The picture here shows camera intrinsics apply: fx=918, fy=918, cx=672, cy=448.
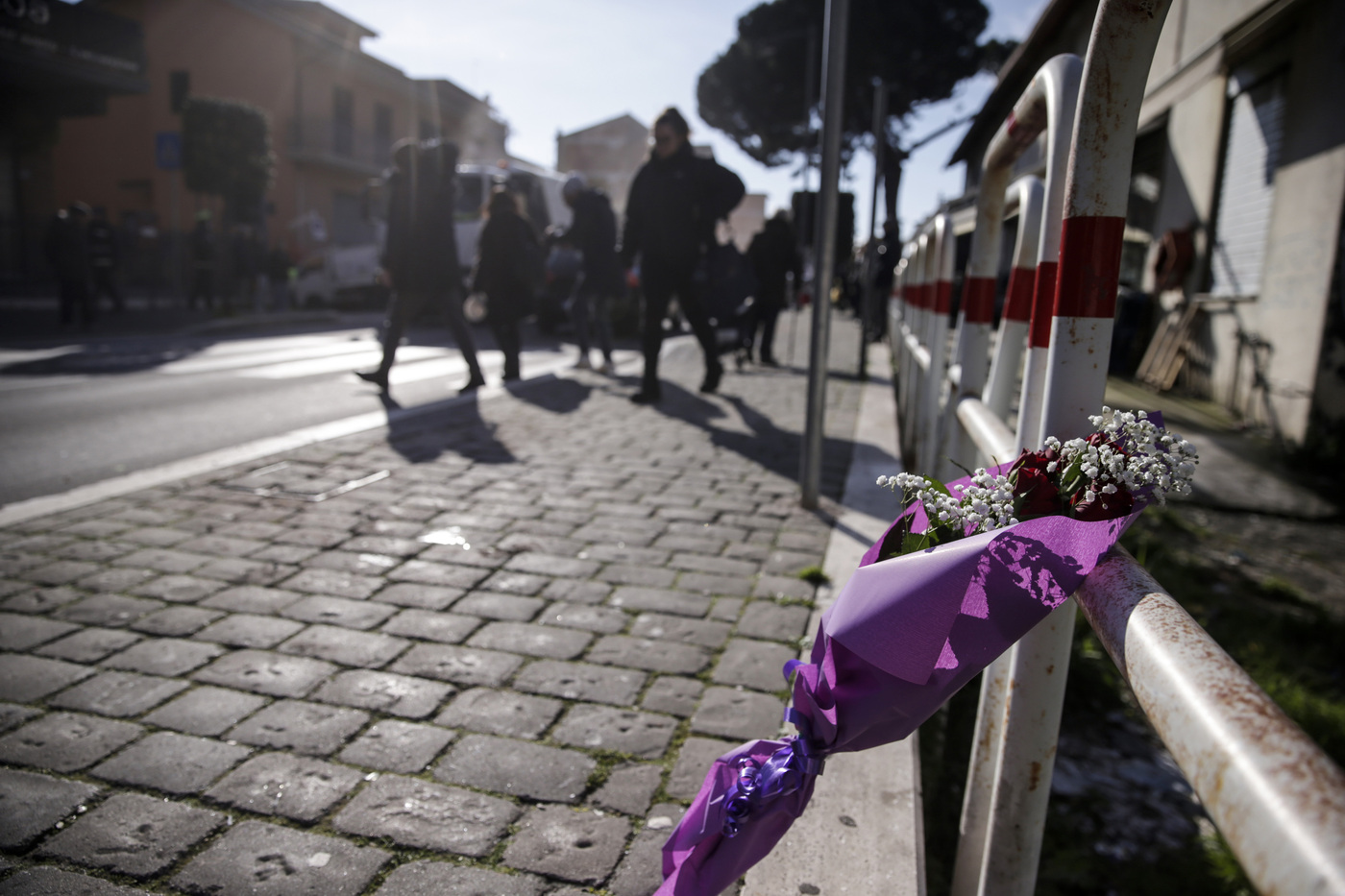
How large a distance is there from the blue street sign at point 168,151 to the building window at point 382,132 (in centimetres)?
2238

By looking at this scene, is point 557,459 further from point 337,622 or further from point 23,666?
point 23,666

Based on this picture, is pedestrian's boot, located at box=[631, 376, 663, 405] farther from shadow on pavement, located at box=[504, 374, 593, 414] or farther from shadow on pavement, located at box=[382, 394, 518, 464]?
shadow on pavement, located at box=[382, 394, 518, 464]

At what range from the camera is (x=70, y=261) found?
46.2 feet

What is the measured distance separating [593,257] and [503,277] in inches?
43.7

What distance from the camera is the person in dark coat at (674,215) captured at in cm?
689

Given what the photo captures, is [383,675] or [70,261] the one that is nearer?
[383,675]

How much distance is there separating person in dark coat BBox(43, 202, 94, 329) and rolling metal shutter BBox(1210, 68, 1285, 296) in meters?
15.4

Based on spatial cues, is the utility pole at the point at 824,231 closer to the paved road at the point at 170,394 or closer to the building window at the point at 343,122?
the paved road at the point at 170,394

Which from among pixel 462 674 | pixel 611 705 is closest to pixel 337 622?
pixel 462 674

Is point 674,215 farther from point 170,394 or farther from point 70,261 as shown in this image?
point 70,261

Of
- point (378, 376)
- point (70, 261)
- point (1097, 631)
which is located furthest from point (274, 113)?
point (1097, 631)

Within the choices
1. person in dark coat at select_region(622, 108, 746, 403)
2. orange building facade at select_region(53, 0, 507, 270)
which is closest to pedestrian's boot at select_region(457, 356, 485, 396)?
person in dark coat at select_region(622, 108, 746, 403)

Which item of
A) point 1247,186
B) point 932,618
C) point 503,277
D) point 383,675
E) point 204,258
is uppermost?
point 1247,186

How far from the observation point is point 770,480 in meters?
4.88
